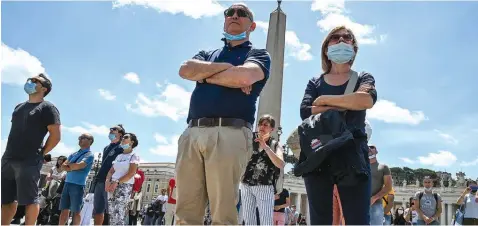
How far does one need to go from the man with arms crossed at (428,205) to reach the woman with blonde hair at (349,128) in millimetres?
6069

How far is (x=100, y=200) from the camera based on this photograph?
281 inches

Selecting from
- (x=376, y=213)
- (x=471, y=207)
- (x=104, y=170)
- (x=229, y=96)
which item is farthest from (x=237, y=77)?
(x=471, y=207)

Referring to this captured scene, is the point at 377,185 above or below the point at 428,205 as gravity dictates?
above

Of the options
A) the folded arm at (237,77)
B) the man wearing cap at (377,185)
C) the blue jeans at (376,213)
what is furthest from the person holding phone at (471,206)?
the folded arm at (237,77)

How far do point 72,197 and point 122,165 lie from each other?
3.37ft

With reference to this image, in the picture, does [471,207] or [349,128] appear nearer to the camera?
[349,128]

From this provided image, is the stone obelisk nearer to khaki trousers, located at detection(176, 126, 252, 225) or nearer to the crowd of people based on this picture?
the crowd of people

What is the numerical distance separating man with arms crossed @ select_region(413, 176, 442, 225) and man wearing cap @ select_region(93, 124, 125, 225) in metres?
5.94

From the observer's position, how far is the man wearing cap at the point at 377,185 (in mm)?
6270

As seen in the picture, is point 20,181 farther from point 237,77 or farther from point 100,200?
point 237,77

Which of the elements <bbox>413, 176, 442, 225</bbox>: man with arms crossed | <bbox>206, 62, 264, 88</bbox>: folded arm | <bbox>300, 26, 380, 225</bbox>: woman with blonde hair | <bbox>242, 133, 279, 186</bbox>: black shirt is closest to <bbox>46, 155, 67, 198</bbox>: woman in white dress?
<bbox>242, 133, 279, 186</bbox>: black shirt

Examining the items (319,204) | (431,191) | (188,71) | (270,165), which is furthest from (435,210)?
(188,71)

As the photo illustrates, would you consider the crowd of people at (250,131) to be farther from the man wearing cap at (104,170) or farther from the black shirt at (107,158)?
the black shirt at (107,158)

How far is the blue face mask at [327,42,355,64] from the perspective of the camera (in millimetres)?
3527
